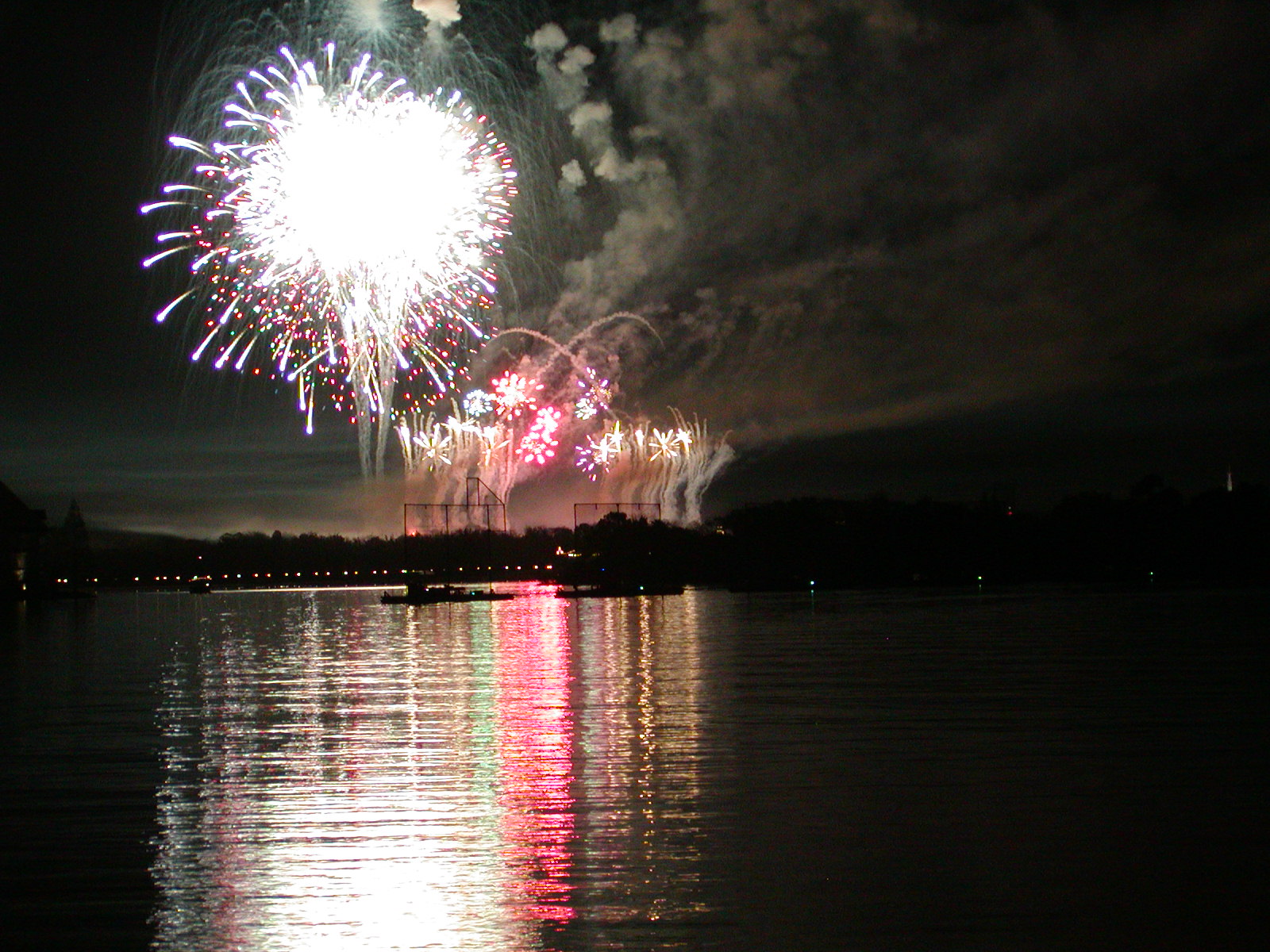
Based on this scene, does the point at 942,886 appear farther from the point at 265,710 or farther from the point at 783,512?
the point at 783,512

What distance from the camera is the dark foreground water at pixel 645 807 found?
22.5ft

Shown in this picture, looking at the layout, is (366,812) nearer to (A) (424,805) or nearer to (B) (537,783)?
(A) (424,805)

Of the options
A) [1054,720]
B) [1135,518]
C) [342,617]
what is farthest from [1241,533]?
[1054,720]

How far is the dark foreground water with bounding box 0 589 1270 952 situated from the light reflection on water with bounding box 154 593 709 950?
4 centimetres

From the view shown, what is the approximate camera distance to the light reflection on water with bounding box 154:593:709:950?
7.01 m

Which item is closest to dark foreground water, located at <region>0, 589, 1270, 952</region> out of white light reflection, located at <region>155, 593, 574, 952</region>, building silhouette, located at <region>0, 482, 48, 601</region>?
white light reflection, located at <region>155, 593, 574, 952</region>

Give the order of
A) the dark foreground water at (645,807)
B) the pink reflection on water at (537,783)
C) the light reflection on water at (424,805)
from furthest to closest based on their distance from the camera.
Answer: the pink reflection on water at (537,783) < the light reflection on water at (424,805) < the dark foreground water at (645,807)

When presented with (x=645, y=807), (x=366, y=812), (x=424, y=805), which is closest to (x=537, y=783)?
(x=424, y=805)

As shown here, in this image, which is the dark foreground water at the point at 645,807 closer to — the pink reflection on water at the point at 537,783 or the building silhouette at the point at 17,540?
the pink reflection on water at the point at 537,783

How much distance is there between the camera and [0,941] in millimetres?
6594

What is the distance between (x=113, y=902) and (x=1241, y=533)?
107m

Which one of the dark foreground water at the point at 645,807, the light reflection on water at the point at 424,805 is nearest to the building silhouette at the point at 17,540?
the dark foreground water at the point at 645,807

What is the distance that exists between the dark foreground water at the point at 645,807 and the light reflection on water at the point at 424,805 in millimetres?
39

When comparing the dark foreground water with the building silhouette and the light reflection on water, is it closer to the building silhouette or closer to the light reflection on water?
the light reflection on water
